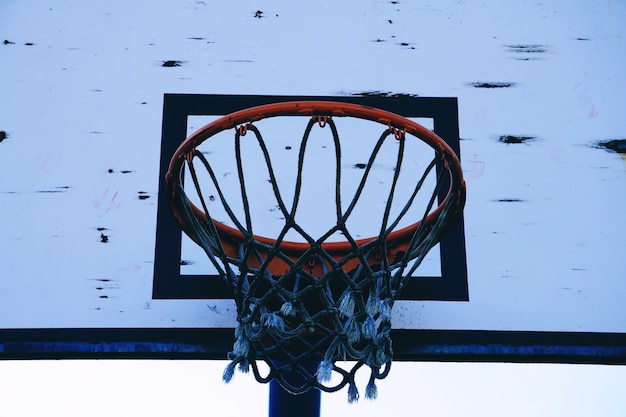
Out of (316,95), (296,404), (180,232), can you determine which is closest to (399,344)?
(296,404)

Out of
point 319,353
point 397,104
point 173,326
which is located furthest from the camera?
point 397,104

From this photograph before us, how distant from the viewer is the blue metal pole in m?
2.47

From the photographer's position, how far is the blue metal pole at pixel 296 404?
247 cm

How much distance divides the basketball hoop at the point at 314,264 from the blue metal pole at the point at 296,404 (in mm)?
51

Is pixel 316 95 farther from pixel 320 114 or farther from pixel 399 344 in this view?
pixel 399 344

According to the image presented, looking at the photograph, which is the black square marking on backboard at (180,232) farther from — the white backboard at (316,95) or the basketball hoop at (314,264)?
the basketball hoop at (314,264)

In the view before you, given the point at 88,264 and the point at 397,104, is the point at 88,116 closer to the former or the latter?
the point at 88,264

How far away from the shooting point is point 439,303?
254 cm

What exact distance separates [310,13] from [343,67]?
0.24 m

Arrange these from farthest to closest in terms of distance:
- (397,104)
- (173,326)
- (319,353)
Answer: (397,104) → (173,326) → (319,353)

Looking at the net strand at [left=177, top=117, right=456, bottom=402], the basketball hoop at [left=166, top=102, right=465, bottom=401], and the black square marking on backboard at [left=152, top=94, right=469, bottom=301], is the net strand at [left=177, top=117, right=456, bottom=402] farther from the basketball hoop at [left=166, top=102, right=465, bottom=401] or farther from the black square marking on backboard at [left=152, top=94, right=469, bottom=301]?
the black square marking on backboard at [left=152, top=94, right=469, bottom=301]

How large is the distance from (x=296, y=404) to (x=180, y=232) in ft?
1.90

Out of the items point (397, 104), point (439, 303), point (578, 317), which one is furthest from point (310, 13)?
point (578, 317)

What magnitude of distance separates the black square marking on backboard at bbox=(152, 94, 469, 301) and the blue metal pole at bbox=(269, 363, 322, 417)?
0.31 m
